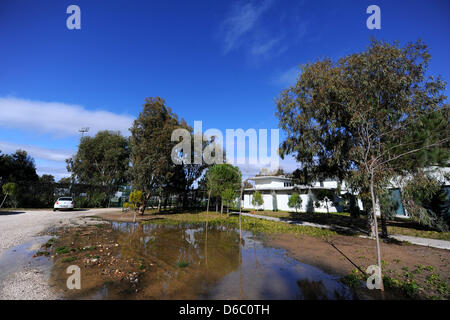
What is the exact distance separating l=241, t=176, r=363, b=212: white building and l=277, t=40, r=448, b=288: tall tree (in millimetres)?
11084

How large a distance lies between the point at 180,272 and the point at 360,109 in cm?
837

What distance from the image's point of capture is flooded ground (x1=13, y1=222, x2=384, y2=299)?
398cm

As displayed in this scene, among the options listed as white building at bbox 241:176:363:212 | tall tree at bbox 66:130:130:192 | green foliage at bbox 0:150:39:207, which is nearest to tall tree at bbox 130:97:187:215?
green foliage at bbox 0:150:39:207

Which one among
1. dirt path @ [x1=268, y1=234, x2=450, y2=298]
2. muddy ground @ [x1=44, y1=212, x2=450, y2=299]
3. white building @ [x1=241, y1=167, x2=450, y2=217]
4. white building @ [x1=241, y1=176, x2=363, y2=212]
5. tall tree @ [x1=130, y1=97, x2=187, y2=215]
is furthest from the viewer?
white building @ [x1=241, y1=176, x2=363, y2=212]

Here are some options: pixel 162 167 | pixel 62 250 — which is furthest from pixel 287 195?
pixel 62 250

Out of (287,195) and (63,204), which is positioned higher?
(287,195)

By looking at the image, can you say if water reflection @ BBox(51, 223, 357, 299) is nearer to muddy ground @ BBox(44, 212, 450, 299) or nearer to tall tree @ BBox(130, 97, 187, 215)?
muddy ground @ BBox(44, 212, 450, 299)

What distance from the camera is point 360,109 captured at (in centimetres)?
729

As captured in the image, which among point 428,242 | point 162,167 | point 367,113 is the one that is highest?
point 367,113

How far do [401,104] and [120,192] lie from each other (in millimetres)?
31009

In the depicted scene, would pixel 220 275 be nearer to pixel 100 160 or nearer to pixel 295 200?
pixel 295 200
